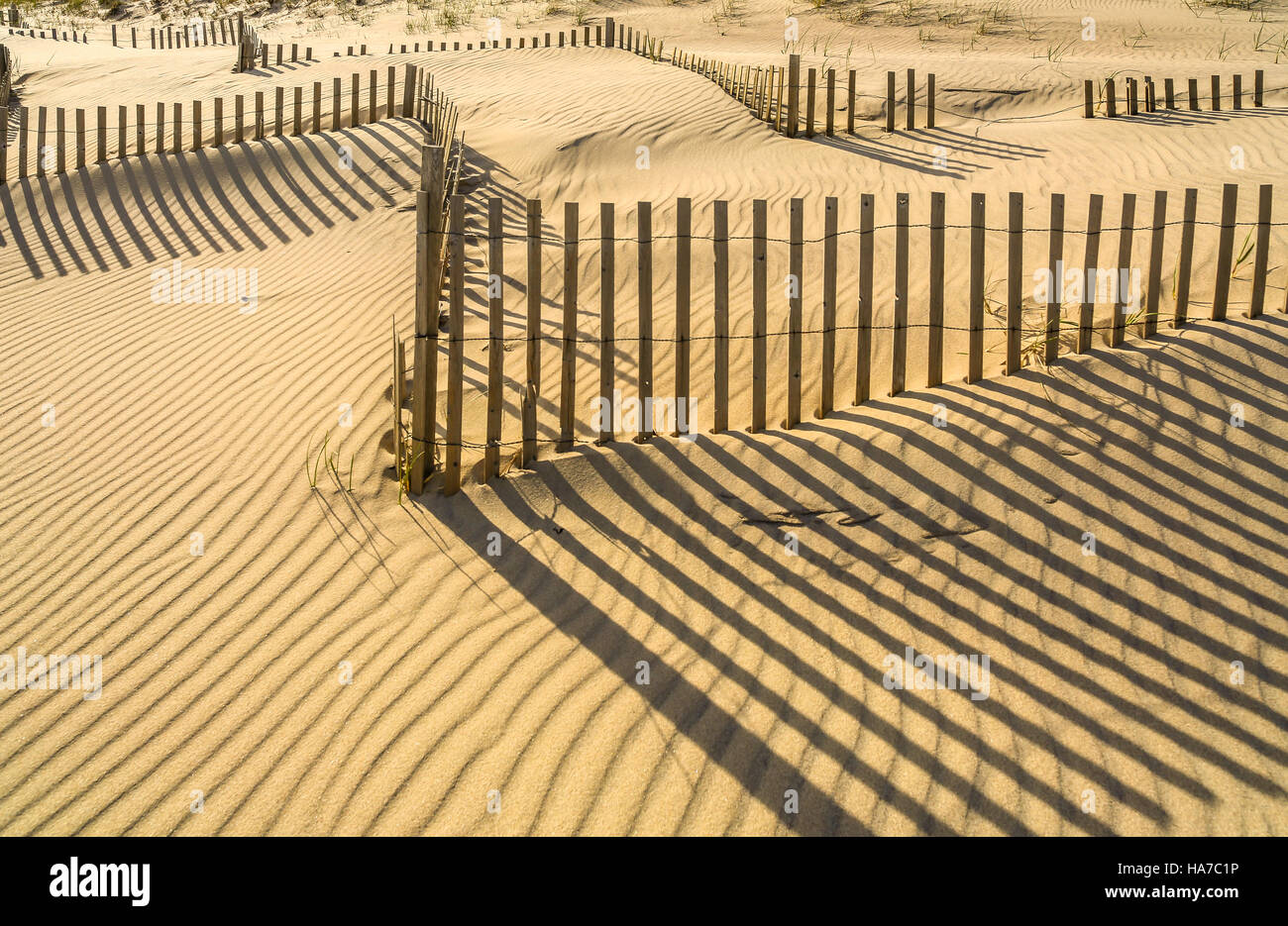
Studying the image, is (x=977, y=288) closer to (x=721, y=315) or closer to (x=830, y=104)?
(x=721, y=315)

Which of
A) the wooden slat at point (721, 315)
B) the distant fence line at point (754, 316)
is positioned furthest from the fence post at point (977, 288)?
the wooden slat at point (721, 315)

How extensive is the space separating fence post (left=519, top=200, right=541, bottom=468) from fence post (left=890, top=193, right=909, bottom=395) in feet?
6.38

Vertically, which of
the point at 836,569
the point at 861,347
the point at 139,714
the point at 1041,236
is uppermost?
the point at 1041,236

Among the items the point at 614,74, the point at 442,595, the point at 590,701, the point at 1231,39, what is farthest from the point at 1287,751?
the point at 1231,39

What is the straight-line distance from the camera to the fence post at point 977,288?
5293mm

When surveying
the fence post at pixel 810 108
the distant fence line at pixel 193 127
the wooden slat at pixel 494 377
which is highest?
the fence post at pixel 810 108

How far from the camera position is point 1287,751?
3.51 meters

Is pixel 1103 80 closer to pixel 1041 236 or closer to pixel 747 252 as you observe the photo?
pixel 1041 236

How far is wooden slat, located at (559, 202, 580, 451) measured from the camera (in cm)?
509

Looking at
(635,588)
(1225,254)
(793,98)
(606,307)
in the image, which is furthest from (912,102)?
(635,588)

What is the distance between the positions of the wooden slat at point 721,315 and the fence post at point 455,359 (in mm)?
1341

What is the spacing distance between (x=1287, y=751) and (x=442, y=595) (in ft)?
11.2

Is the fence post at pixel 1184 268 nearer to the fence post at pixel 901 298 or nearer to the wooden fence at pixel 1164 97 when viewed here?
the fence post at pixel 901 298

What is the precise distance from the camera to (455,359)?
5000 millimetres
